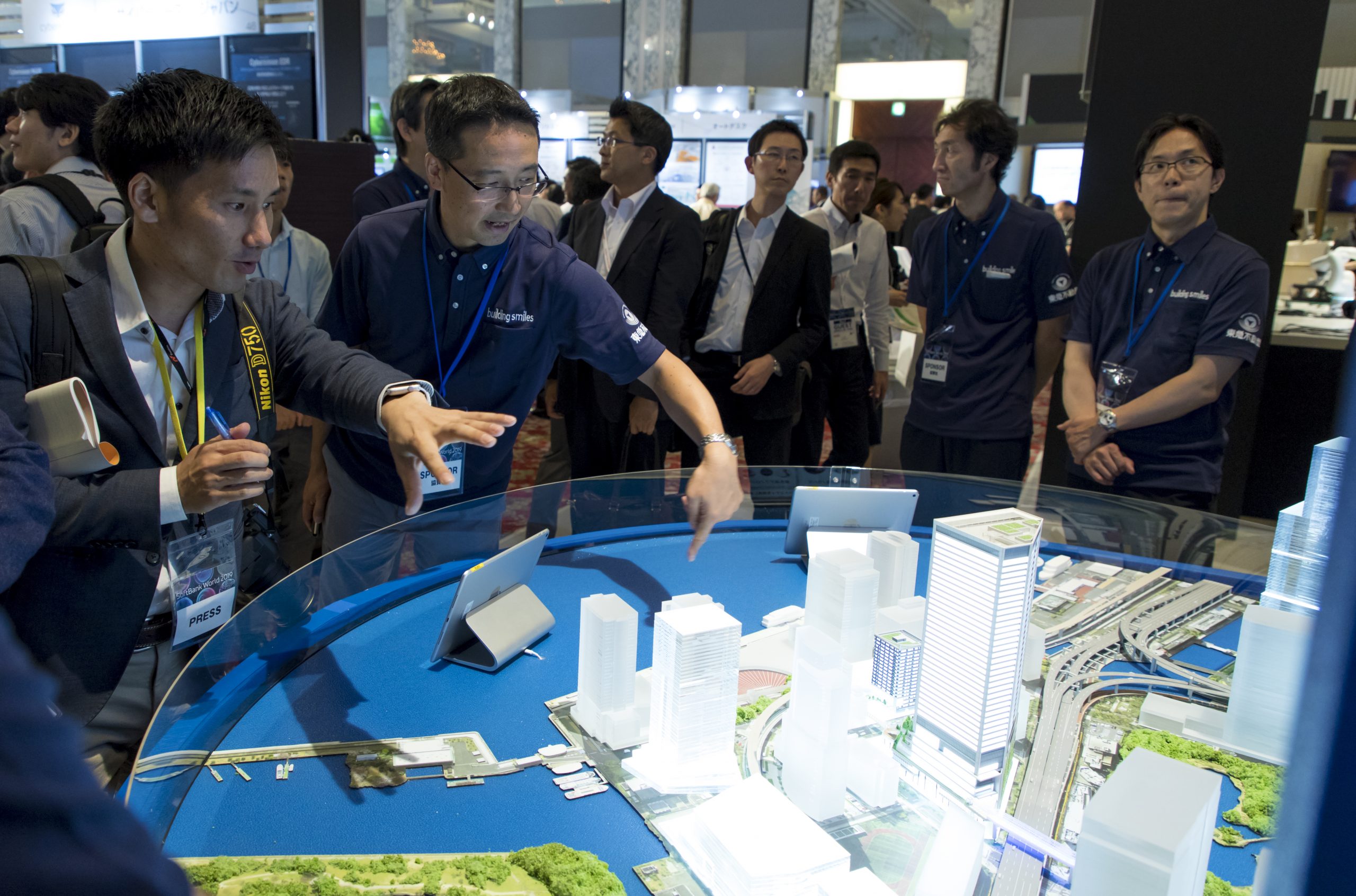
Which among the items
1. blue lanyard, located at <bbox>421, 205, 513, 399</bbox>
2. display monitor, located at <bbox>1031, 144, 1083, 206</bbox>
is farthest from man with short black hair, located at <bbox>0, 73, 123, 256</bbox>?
display monitor, located at <bbox>1031, 144, 1083, 206</bbox>

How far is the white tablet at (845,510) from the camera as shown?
206cm

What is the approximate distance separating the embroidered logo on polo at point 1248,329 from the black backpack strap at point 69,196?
124 inches

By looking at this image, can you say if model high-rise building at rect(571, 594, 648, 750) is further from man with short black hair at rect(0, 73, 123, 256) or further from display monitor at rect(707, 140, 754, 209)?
display monitor at rect(707, 140, 754, 209)

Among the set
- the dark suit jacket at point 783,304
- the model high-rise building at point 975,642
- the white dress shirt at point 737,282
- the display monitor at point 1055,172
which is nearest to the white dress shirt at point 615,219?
the dark suit jacket at point 783,304

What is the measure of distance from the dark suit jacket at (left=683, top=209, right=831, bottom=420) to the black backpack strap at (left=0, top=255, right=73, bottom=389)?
2.39m

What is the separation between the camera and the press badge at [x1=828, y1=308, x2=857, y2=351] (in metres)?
3.95

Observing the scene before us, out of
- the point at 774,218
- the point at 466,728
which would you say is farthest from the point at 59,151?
the point at 466,728

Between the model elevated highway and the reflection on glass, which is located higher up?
the reflection on glass

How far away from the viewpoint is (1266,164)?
353cm

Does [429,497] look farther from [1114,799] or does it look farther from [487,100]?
[1114,799]

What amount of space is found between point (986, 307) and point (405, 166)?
229 centimetres

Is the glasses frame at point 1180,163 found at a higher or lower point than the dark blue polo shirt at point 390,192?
higher

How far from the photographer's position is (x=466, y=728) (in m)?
1.37

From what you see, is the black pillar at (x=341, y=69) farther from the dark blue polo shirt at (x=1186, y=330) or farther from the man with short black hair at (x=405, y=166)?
the dark blue polo shirt at (x=1186, y=330)
